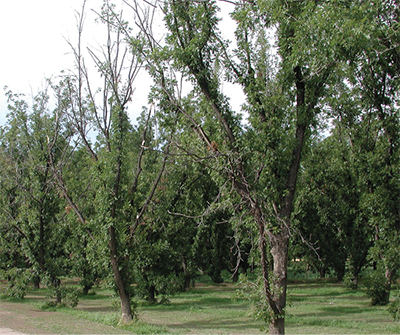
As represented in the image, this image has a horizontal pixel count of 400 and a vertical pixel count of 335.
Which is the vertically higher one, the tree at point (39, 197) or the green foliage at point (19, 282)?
the tree at point (39, 197)

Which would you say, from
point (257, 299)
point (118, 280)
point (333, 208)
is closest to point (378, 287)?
point (333, 208)

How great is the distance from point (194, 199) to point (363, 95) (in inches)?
336

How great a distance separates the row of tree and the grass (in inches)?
42.0

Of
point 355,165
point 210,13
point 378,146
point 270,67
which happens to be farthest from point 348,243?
point 210,13

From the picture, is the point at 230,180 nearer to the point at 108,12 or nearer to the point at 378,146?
the point at 108,12

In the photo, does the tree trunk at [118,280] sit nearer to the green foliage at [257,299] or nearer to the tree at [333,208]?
the green foliage at [257,299]

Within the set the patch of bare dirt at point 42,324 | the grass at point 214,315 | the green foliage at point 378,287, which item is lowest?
the grass at point 214,315

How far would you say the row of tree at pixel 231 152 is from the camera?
918cm

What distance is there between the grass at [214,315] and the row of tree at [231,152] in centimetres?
107

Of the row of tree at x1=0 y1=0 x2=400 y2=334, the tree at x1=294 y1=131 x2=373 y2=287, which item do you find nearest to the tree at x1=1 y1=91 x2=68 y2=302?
the row of tree at x1=0 y1=0 x2=400 y2=334

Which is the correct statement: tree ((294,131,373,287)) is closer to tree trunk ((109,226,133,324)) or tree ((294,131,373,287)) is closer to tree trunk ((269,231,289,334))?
tree trunk ((109,226,133,324))

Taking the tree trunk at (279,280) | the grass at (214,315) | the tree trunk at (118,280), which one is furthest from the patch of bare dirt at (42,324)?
the tree trunk at (279,280)

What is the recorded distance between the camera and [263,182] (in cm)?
963

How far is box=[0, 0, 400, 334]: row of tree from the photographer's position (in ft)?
30.1
